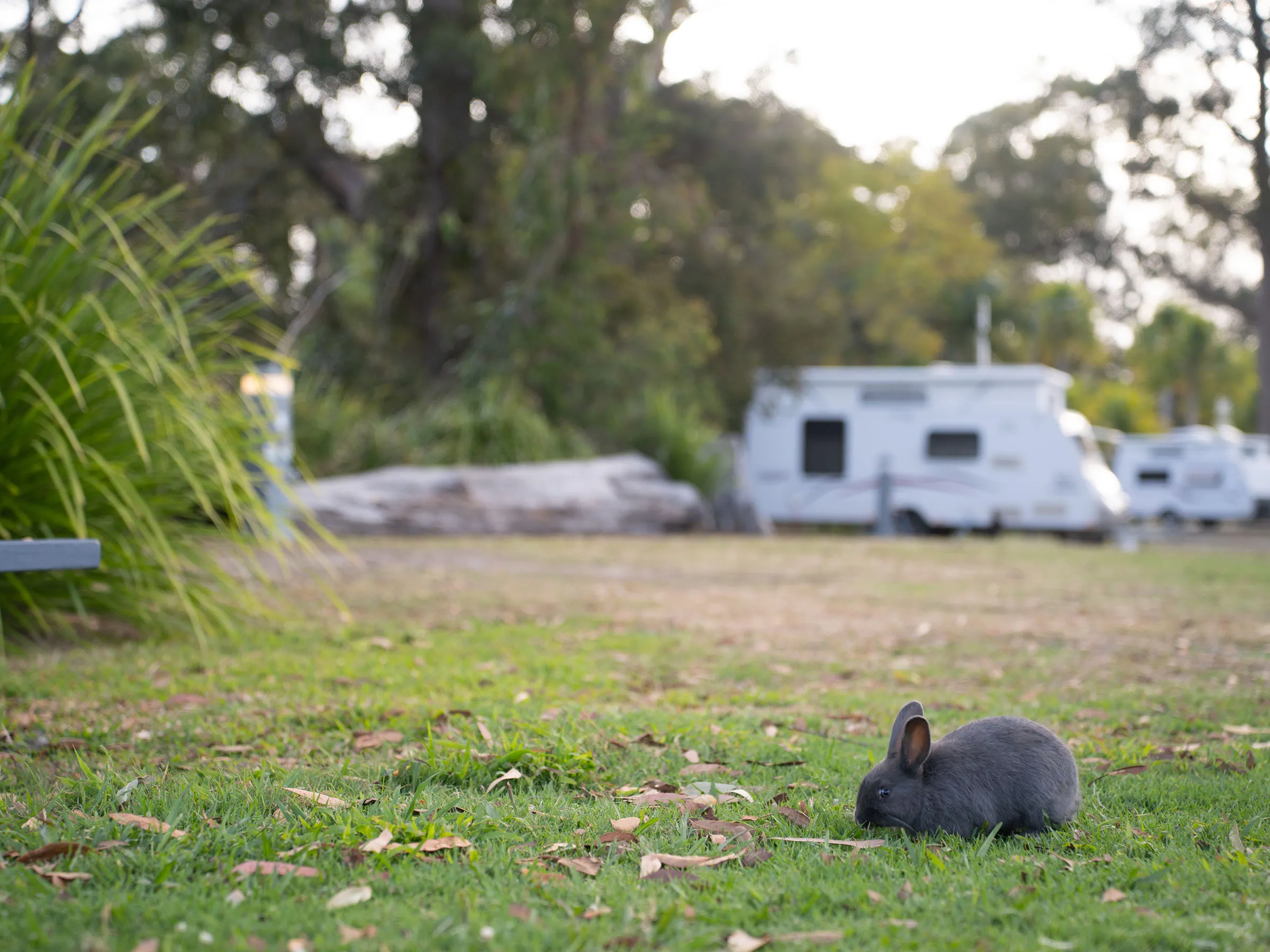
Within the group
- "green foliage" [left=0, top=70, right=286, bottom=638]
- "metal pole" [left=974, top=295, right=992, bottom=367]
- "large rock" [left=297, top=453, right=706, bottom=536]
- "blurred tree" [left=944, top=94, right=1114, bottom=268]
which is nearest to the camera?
"green foliage" [left=0, top=70, right=286, bottom=638]

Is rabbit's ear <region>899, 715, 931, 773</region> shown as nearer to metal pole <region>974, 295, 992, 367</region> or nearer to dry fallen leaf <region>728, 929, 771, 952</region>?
dry fallen leaf <region>728, 929, 771, 952</region>

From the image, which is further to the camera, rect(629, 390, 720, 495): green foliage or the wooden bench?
rect(629, 390, 720, 495): green foliage

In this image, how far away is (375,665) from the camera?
5078 millimetres

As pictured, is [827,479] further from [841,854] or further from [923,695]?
[841,854]

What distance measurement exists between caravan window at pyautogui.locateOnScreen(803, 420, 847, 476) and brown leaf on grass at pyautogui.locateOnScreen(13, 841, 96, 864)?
18.3 m

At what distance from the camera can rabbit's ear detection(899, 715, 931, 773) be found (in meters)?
2.76

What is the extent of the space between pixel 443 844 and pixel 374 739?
119cm

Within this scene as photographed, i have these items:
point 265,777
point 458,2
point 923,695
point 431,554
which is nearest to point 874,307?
point 458,2

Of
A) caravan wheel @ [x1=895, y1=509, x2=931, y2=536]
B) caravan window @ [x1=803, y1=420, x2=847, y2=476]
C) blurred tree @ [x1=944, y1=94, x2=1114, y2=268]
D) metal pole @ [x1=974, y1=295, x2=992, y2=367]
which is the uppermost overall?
blurred tree @ [x1=944, y1=94, x2=1114, y2=268]

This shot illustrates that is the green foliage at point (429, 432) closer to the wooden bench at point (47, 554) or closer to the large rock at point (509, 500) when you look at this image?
the large rock at point (509, 500)

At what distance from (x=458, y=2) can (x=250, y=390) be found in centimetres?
1256

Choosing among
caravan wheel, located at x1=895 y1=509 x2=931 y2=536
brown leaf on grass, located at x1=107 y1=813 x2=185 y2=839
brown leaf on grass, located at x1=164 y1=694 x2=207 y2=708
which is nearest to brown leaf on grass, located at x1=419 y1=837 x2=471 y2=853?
brown leaf on grass, located at x1=107 y1=813 x2=185 y2=839

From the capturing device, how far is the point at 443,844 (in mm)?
2596

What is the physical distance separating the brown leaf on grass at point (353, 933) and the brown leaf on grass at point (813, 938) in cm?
73
